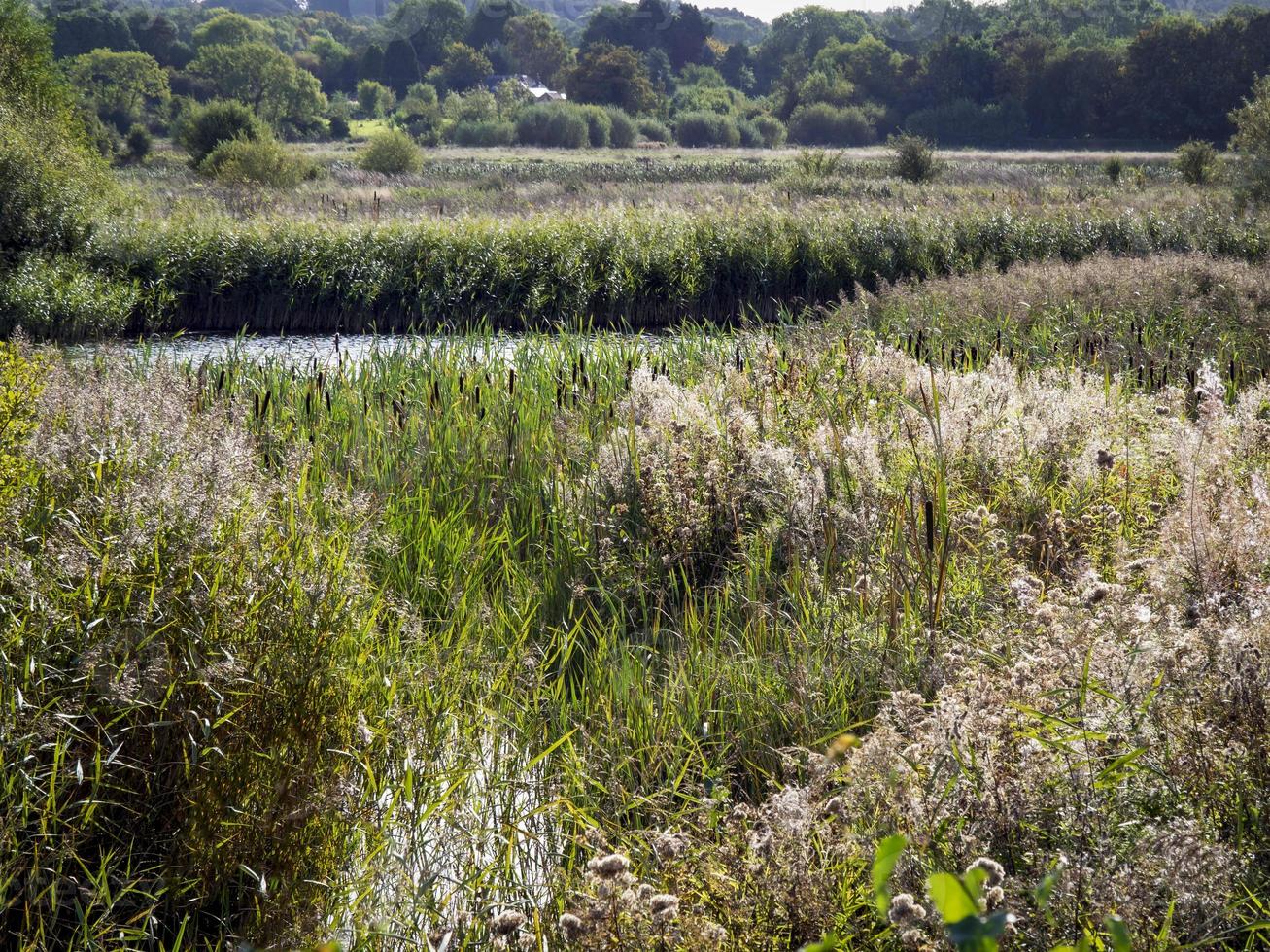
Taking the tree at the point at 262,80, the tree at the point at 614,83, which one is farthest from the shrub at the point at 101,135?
the tree at the point at 614,83

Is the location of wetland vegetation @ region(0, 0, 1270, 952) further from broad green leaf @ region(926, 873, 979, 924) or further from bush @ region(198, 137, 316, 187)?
bush @ region(198, 137, 316, 187)

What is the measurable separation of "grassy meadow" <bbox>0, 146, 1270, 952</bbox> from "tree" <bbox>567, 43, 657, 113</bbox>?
78.9 m

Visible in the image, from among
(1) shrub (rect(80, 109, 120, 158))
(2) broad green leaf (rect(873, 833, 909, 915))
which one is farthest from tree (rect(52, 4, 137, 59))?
(2) broad green leaf (rect(873, 833, 909, 915))

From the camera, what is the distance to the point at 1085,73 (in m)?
62.4

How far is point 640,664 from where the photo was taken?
345cm

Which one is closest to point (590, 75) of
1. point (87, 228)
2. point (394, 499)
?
point (87, 228)

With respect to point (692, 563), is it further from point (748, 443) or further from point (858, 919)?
point (858, 919)

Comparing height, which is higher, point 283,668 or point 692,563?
point 283,668

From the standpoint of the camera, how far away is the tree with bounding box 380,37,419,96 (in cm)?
10619

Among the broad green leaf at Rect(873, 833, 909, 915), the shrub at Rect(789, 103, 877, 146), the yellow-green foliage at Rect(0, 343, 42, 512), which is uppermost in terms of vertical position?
the shrub at Rect(789, 103, 877, 146)

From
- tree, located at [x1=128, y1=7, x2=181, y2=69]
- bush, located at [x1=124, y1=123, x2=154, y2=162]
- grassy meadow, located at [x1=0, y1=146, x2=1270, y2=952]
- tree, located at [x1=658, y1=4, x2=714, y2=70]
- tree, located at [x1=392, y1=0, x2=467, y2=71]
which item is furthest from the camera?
tree, located at [x1=392, y1=0, x2=467, y2=71]

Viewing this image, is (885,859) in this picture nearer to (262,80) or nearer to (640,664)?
(640,664)

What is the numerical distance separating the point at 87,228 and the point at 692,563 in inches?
534

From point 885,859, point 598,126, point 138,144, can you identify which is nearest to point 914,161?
point 885,859
